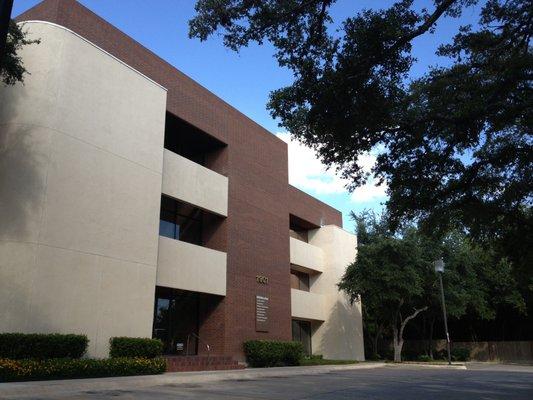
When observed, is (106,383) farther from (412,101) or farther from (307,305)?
(307,305)

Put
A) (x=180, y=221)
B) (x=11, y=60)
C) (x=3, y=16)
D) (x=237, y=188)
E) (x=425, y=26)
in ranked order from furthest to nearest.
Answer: (x=237, y=188) → (x=180, y=221) → (x=11, y=60) → (x=425, y=26) → (x=3, y=16)

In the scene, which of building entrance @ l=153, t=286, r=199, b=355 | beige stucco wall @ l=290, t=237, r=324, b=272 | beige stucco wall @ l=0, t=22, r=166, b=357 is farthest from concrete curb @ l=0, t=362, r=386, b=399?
beige stucco wall @ l=290, t=237, r=324, b=272

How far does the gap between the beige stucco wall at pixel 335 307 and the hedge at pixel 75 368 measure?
20.6 metres

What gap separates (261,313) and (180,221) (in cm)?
675

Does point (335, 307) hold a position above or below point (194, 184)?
below

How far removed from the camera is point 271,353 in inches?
1050

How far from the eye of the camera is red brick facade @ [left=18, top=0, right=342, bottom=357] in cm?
2177

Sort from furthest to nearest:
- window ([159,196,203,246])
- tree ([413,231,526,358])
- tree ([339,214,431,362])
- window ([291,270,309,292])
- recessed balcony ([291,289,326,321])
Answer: tree ([413,231,526,358]), window ([291,270,309,292]), tree ([339,214,431,362]), recessed balcony ([291,289,326,321]), window ([159,196,203,246])

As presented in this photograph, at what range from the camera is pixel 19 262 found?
1620 centimetres

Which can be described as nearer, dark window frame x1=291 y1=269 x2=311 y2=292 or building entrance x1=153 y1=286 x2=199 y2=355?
building entrance x1=153 y1=286 x2=199 y2=355

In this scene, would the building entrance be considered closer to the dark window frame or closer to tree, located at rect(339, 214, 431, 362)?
the dark window frame

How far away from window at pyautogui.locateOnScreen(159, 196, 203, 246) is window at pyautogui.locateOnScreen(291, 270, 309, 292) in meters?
12.1

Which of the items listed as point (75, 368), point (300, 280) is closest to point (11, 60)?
point (75, 368)

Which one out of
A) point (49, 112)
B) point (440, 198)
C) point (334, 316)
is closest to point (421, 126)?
point (440, 198)
